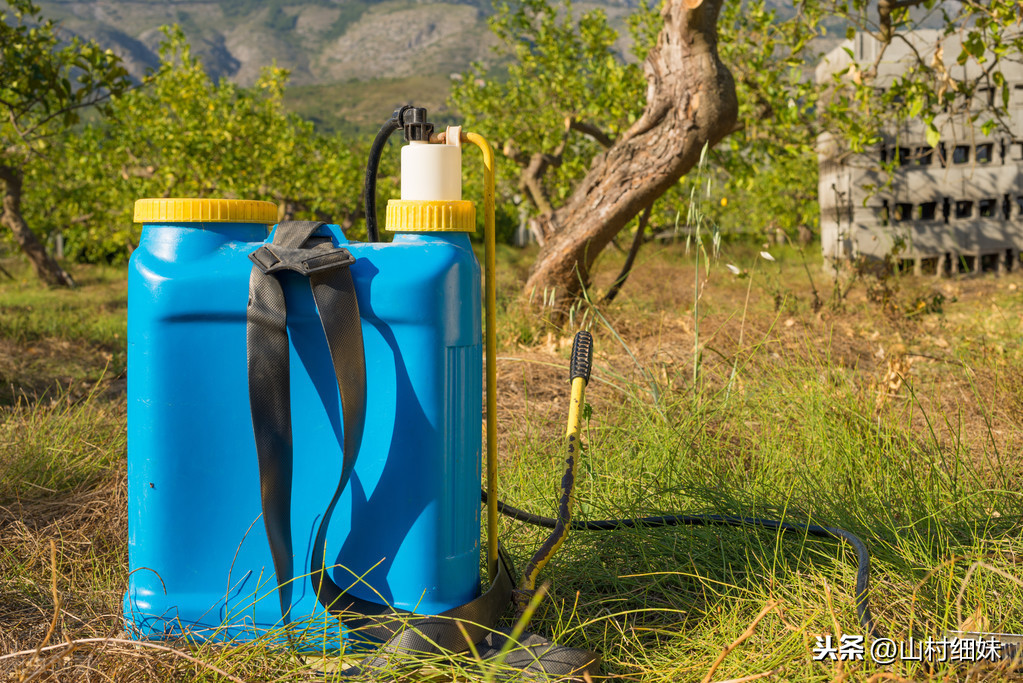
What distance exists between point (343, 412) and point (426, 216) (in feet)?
1.13

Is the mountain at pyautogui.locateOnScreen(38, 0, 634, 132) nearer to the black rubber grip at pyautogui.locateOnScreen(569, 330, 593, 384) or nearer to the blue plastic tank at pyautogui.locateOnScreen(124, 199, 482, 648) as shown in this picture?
the black rubber grip at pyautogui.locateOnScreen(569, 330, 593, 384)

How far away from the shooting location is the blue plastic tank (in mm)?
1229

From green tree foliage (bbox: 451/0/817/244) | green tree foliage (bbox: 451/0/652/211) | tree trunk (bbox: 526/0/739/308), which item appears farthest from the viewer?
Result: green tree foliage (bbox: 451/0/652/211)

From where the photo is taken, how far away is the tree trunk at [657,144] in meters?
3.69

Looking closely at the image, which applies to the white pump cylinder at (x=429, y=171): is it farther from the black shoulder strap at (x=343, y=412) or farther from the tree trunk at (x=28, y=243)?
the tree trunk at (x=28, y=243)

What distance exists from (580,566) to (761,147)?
5608 mm

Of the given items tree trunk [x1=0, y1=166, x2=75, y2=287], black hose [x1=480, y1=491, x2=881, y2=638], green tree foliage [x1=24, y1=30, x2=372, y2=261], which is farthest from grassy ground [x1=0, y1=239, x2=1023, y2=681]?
tree trunk [x1=0, y1=166, x2=75, y2=287]

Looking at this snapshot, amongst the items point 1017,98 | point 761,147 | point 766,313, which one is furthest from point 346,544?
point 1017,98

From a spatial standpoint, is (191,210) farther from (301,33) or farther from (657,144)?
(301,33)

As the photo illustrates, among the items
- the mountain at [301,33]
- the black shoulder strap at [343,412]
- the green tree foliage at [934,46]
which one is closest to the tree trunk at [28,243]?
the green tree foliage at [934,46]

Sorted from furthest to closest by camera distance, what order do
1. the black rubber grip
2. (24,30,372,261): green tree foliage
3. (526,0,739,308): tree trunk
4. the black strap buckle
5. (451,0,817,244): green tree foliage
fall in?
(24,30,372,261): green tree foliage < (451,0,817,244): green tree foliage < (526,0,739,308): tree trunk < the black rubber grip < the black strap buckle

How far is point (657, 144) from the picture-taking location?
3838mm

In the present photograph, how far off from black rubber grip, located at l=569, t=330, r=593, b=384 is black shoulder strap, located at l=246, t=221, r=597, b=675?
1.54ft

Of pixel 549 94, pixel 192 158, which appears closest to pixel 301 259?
pixel 549 94
